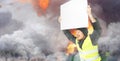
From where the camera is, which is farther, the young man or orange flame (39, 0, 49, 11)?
orange flame (39, 0, 49, 11)

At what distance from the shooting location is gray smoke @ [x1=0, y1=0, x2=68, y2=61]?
3.71 meters

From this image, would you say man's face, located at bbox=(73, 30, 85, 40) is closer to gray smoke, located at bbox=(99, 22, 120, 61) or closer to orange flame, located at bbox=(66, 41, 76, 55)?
orange flame, located at bbox=(66, 41, 76, 55)

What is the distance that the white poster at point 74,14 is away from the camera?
368 centimetres

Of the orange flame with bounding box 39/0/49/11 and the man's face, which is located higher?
the orange flame with bounding box 39/0/49/11

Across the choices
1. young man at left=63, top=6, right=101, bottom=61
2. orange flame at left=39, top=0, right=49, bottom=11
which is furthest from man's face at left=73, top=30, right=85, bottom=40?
orange flame at left=39, top=0, right=49, bottom=11

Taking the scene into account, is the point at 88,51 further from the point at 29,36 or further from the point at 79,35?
the point at 29,36

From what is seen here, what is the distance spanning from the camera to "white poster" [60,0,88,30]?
368 centimetres

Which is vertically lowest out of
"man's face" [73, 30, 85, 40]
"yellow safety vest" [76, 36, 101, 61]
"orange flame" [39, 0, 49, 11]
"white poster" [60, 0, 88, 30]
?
"yellow safety vest" [76, 36, 101, 61]

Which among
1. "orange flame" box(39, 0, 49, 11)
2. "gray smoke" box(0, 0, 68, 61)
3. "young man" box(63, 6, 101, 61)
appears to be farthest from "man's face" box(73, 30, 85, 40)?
"orange flame" box(39, 0, 49, 11)

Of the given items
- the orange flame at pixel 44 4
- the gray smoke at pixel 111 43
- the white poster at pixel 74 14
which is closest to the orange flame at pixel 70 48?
the white poster at pixel 74 14

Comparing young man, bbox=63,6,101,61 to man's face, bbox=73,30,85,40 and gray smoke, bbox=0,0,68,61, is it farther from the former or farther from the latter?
gray smoke, bbox=0,0,68,61

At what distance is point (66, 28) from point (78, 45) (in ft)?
0.76

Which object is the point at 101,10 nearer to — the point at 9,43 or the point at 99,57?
the point at 99,57

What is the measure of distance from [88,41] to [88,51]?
107 millimetres
